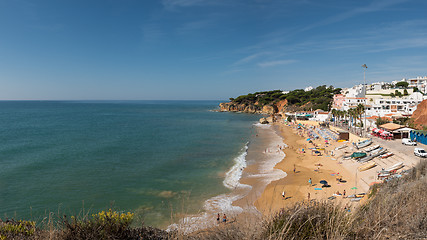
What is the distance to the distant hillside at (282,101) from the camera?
3602 inches

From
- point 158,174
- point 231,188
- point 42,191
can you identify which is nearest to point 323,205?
point 231,188

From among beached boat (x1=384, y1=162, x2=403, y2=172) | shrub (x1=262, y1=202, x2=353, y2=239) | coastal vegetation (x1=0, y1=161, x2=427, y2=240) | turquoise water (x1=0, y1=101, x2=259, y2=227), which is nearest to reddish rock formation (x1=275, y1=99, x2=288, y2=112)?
turquoise water (x1=0, y1=101, x2=259, y2=227)

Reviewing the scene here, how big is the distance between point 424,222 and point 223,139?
127ft

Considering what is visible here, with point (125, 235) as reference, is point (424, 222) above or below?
above

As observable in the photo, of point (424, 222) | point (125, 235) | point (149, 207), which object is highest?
point (424, 222)

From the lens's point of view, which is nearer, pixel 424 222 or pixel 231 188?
pixel 424 222

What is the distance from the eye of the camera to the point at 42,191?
18.9 metres

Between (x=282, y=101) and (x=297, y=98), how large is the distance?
23.1 ft

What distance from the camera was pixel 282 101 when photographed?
359 ft

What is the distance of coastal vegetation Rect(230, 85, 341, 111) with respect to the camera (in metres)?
88.3

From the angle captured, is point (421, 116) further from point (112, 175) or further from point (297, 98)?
point (297, 98)

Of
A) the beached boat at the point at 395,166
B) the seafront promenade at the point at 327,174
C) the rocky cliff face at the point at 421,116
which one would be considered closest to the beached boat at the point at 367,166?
the seafront promenade at the point at 327,174

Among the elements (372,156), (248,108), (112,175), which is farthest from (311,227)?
(248,108)

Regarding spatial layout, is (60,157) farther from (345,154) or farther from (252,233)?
(345,154)
